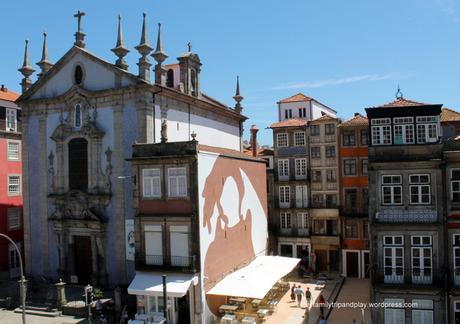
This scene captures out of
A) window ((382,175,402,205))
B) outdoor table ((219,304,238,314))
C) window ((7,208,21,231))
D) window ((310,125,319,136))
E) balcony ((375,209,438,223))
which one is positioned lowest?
outdoor table ((219,304,238,314))

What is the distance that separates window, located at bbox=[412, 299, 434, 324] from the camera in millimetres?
24922

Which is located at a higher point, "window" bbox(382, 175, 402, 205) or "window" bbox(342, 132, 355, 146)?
"window" bbox(342, 132, 355, 146)

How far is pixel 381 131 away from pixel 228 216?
36.8 ft

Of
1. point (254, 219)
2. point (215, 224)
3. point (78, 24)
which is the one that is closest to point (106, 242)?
point (215, 224)

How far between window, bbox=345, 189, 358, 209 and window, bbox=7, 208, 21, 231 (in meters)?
28.0

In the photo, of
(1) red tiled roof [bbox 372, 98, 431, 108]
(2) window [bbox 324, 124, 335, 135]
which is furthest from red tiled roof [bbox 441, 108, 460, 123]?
(2) window [bbox 324, 124, 335, 135]

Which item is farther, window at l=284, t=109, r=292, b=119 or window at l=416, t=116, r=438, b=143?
window at l=284, t=109, r=292, b=119

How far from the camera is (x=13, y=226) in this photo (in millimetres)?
41344

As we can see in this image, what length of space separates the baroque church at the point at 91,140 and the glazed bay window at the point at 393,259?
15.0m

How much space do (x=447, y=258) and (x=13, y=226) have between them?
110 ft

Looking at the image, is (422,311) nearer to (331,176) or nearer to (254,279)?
(254,279)

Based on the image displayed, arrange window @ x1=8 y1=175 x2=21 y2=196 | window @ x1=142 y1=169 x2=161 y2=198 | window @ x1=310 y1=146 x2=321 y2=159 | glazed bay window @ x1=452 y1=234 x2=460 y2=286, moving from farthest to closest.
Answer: window @ x1=310 y1=146 x2=321 y2=159 → window @ x1=8 y1=175 x2=21 y2=196 → window @ x1=142 y1=169 x2=161 y2=198 → glazed bay window @ x1=452 y1=234 x2=460 y2=286

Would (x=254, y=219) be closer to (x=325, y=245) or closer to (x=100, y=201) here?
(x=325, y=245)

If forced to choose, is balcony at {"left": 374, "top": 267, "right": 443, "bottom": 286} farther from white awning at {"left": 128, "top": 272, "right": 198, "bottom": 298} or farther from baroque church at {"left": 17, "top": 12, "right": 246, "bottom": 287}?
baroque church at {"left": 17, "top": 12, "right": 246, "bottom": 287}
